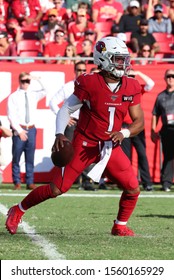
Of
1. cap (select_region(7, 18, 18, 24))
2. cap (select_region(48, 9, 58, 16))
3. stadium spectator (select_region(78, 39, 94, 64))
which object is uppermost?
cap (select_region(48, 9, 58, 16))

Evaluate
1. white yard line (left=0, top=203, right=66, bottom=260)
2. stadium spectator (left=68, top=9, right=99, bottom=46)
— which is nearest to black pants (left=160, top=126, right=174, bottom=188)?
stadium spectator (left=68, top=9, right=99, bottom=46)

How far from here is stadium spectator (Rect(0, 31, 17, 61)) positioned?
16141mm

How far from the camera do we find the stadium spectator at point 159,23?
60.2 feet

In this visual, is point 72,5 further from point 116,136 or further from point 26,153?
point 116,136

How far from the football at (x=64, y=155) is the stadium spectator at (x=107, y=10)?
37.3 feet

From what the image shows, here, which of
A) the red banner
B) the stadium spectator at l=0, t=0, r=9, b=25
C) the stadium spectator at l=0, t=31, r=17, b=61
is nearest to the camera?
the red banner

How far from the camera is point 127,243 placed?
26.0ft

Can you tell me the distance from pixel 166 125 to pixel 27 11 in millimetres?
5644

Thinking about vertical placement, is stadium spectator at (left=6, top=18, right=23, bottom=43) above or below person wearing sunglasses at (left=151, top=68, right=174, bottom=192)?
above

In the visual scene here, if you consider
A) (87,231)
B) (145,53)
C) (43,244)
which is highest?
(145,53)

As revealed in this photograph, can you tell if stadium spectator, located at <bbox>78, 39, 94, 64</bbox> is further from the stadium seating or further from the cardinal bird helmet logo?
the cardinal bird helmet logo

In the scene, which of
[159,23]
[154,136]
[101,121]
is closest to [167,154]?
[154,136]

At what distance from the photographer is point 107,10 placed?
19250 mm

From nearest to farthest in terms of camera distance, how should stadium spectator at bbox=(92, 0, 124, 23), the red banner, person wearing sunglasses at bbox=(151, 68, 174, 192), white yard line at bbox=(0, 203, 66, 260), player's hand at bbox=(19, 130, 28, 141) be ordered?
white yard line at bbox=(0, 203, 66, 260) < player's hand at bbox=(19, 130, 28, 141) < person wearing sunglasses at bbox=(151, 68, 174, 192) < the red banner < stadium spectator at bbox=(92, 0, 124, 23)
